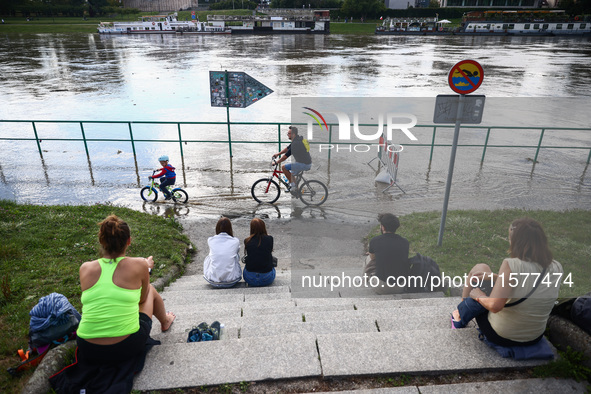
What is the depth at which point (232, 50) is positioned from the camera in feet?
148

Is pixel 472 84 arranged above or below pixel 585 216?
above

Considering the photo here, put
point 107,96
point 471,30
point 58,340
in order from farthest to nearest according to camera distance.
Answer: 1. point 471,30
2. point 107,96
3. point 58,340

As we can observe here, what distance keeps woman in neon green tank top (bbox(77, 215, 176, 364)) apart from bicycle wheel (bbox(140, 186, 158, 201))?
723cm

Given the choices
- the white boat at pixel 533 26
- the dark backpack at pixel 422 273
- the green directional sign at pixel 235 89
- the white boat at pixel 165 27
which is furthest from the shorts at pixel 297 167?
the white boat at pixel 533 26

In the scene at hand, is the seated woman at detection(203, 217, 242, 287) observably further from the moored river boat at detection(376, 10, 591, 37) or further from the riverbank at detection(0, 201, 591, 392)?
the moored river boat at detection(376, 10, 591, 37)

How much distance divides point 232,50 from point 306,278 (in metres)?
43.7

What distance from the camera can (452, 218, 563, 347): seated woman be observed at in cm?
318

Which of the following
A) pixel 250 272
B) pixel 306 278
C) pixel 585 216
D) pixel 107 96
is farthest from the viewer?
pixel 107 96

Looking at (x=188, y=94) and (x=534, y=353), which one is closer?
(x=534, y=353)

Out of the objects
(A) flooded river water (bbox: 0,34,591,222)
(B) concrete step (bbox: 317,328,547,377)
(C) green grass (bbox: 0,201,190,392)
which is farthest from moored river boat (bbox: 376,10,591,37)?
(B) concrete step (bbox: 317,328,547,377)

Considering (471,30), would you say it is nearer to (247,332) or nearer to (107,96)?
(107,96)

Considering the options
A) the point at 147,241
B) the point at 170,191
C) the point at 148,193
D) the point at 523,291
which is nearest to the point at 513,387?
the point at 523,291

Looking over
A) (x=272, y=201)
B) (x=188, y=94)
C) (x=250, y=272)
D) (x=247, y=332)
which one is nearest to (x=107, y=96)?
(x=188, y=94)

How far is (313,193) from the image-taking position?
390 inches
